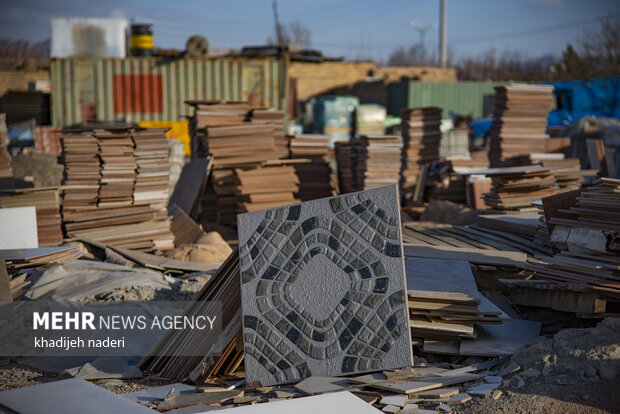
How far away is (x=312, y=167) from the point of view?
12281 mm

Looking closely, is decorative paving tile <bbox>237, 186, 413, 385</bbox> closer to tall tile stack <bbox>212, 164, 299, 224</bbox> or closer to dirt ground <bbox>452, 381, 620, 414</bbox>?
dirt ground <bbox>452, 381, 620, 414</bbox>

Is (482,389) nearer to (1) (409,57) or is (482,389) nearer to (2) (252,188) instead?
(2) (252,188)

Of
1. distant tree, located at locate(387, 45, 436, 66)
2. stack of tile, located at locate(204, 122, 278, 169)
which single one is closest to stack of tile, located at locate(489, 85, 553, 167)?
stack of tile, located at locate(204, 122, 278, 169)

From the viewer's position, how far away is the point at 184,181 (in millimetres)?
11992

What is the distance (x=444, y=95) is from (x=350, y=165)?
18771 mm

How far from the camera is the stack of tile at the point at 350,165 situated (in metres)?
12.5

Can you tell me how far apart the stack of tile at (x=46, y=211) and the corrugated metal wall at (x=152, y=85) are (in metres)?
11.7

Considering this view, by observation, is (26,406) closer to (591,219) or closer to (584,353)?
(584,353)

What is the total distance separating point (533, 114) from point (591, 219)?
7347 mm

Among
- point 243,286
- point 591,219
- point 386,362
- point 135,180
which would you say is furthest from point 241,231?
point 135,180

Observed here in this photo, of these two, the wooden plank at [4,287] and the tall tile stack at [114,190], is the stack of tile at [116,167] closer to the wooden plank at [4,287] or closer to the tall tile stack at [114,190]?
the tall tile stack at [114,190]

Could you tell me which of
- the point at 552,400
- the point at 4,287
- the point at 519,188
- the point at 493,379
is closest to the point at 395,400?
the point at 493,379

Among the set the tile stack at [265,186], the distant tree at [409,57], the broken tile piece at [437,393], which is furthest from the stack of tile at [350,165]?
the distant tree at [409,57]

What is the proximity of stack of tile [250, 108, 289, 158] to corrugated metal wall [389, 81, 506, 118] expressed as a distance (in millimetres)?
17198
